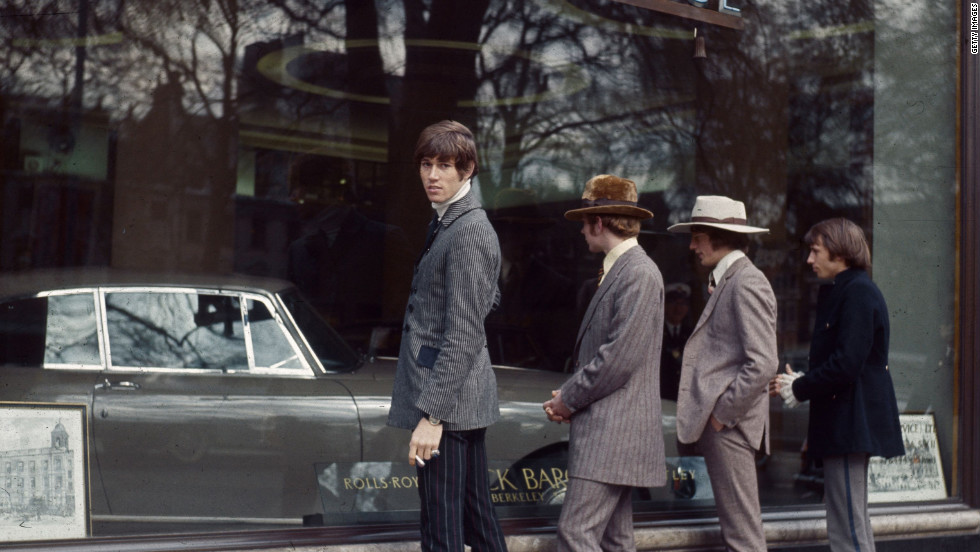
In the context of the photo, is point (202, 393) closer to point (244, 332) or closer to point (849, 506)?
point (244, 332)

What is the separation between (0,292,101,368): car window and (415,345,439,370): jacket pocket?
5.87 ft

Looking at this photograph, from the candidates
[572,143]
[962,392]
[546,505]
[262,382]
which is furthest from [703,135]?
[262,382]

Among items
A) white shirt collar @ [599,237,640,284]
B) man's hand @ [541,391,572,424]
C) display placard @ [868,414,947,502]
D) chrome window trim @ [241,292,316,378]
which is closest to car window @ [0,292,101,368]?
chrome window trim @ [241,292,316,378]

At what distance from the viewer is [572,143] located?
610 centimetres

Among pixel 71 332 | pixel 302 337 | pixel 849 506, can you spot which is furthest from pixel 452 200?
pixel 849 506

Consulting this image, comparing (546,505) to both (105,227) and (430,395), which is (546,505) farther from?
(105,227)

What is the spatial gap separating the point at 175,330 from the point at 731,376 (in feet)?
8.13

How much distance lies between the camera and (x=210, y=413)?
4570 millimetres

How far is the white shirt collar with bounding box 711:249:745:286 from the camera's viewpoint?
13.7 feet

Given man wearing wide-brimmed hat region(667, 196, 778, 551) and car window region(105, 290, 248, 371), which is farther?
car window region(105, 290, 248, 371)

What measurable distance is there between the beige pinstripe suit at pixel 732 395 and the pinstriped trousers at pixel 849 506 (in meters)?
0.38

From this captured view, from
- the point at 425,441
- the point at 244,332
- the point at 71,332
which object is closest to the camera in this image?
the point at 425,441

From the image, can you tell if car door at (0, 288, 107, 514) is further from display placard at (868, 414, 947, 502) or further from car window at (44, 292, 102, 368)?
display placard at (868, 414, 947, 502)

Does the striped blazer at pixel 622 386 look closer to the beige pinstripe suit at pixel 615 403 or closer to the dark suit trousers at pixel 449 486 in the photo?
the beige pinstripe suit at pixel 615 403
